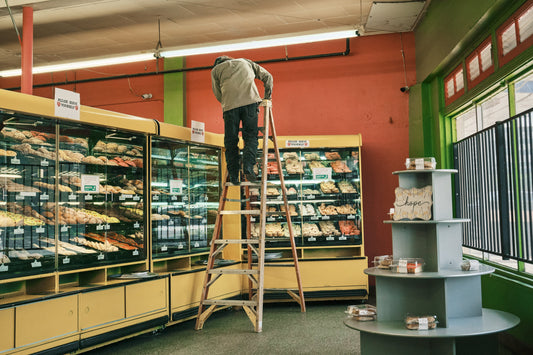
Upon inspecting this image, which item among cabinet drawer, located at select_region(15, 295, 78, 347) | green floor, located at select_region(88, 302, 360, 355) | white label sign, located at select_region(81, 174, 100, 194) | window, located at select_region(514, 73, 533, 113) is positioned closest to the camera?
cabinet drawer, located at select_region(15, 295, 78, 347)

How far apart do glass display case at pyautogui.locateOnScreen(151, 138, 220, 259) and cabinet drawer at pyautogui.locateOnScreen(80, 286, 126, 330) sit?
0.84 metres

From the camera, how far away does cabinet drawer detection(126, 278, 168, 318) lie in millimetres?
4996

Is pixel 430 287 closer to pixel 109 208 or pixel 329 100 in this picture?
pixel 109 208

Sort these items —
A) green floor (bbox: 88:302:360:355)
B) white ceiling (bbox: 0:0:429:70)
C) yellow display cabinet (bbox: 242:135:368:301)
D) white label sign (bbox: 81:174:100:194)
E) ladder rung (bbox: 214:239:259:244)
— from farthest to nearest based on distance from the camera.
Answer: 1. white ceiling (bbox: 0:0:429:70)
2. yellow display cabinet (bbox: 242:135:368:301)
3. ladder rung (bbox: 214:239:259:244)
4. white label sign (bbox: 81:174:100:194)
5. green floor (bbox: 88:302:360:355)

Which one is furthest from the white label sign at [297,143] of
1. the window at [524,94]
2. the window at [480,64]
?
the window at [524,94]

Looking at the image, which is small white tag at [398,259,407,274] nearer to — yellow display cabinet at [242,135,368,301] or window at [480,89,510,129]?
window at [480,89,510,129]

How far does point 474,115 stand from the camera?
5.90m

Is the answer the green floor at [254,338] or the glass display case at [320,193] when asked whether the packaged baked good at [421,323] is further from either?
the glass display case at [320,193]

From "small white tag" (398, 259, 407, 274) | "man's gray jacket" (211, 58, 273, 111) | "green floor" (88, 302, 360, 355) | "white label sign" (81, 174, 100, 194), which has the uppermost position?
"man's gray jacket" (211, 58, 273, 111)

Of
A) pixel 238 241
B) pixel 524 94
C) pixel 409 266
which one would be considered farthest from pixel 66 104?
pixel 524 94

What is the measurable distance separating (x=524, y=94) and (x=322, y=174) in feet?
10.3

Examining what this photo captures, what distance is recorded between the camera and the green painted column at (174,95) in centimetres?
871

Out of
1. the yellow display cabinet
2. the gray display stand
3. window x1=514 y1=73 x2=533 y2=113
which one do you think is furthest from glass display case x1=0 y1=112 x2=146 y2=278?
window x1=514 y1=73 x2=533 y2=113

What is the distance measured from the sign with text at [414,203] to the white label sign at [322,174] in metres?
3.15
